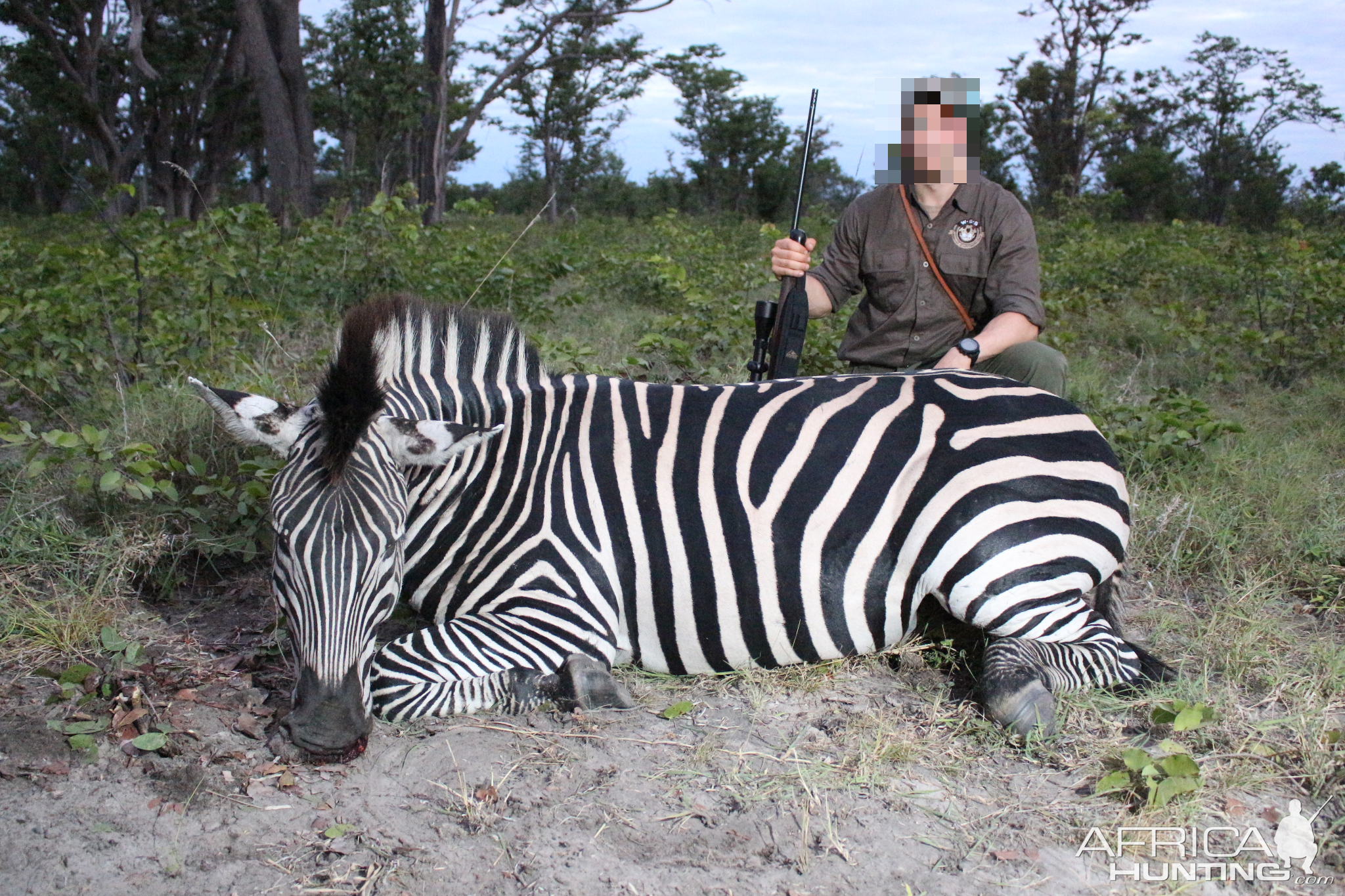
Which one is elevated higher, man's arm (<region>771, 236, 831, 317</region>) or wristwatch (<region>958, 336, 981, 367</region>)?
man's arm (<region>771, 236, 831, 317</region>)

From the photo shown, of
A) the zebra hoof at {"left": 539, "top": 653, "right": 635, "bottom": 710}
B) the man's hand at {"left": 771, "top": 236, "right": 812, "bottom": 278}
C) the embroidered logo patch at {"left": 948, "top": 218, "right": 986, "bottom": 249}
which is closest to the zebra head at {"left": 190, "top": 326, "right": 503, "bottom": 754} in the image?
the zebra hoof at {"left": 539, "top": 653, "right": 635, "bottom": 710}

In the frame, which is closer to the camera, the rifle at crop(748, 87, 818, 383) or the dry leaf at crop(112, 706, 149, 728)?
the dry leaf at crop(112, 706, 149, 728)

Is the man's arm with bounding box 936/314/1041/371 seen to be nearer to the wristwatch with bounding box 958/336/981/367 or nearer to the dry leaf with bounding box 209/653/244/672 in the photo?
the wristwatch with bounding box 958/336/981/367

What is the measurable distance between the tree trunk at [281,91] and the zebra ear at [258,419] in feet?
38.7

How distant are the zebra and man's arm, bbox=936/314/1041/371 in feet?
3.09

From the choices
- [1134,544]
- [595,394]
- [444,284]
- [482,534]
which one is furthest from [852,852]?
[444,284]

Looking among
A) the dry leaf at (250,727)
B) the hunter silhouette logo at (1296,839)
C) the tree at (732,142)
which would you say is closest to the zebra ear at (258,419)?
the dry leaf at (250,727)

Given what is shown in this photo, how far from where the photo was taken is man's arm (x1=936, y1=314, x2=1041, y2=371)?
4.16 m

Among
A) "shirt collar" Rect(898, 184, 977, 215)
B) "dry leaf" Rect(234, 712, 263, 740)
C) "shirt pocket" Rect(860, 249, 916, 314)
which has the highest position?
"shirt collar" Rect(898, 184, 977, 215)

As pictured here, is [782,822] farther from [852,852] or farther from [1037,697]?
[1037,697]

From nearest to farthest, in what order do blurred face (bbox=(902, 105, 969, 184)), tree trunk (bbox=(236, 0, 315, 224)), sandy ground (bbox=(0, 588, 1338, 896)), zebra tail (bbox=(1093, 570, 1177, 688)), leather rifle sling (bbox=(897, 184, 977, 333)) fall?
sandy ground (bbox=(0, 588, 1338, 896)) → zebra tail (bbox=(1093, 570, 1177, 688)) → blurred face (bbox=(902, 105, 969, 184)) → leather rifle sling (bbox=(897, 184, 977, 333)) → tree trunk (bbox=(236, 0, 315, 224))

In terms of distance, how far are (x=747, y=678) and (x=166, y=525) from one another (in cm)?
257

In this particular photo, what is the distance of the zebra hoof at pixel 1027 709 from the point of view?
2.76 meters
